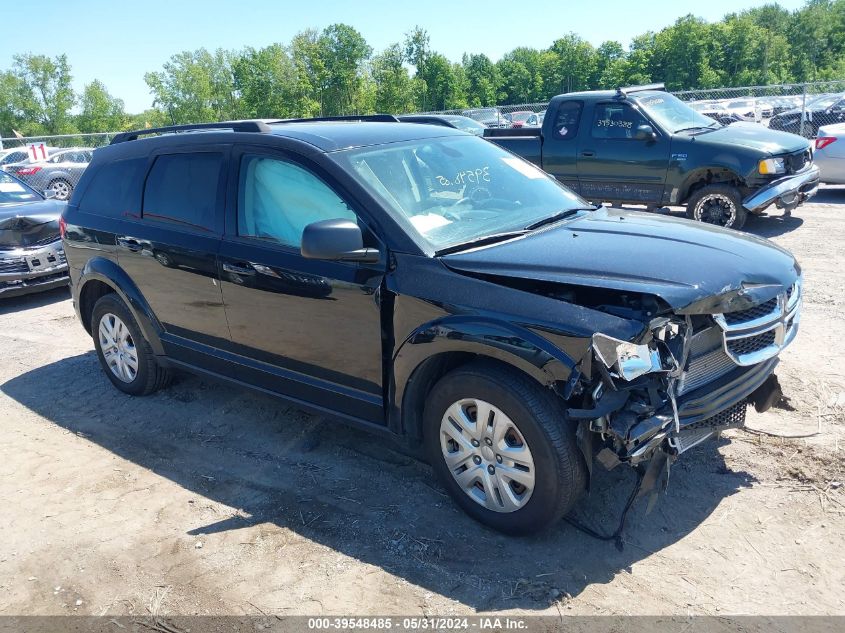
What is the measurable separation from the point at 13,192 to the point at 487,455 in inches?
358

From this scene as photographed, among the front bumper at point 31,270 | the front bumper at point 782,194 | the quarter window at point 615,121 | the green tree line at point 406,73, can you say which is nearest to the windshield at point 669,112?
the quarter window at point 615,121

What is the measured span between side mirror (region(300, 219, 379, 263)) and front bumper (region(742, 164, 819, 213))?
7492 millimetres

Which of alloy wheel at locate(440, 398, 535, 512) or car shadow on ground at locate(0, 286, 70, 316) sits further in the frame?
car shadow on ground at locate(0, 286, 70, 316)

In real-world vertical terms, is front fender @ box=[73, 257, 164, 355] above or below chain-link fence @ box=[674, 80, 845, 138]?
below

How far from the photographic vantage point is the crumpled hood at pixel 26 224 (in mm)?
8398

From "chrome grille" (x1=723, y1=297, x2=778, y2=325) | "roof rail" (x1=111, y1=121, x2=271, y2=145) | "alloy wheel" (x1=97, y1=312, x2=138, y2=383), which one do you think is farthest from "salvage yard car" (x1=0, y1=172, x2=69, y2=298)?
"chrome grille" (x1=723, y1=297, x2=778, y2=325)

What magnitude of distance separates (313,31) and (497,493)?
56.3 metres

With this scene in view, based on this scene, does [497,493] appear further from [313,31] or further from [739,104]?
[313,31]

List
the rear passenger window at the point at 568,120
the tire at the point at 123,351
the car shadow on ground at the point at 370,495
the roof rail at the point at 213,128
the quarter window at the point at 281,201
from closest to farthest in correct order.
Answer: the car shadow on ground at the point at 370,495 → the quarter window at the point at 281,201 → the roof rail at the point at 213,128 → the tire at the point at 123,351 → the rear passenger window at the point at 568,120

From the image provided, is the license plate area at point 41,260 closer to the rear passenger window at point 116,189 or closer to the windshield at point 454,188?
the rear passenger window at point 116,189

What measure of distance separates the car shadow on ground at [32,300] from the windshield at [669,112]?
8.63m

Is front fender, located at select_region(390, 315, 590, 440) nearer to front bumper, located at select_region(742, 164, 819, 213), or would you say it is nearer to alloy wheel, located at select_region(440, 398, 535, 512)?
alloy wheel, located at select_region(440, 398, 535, 512)

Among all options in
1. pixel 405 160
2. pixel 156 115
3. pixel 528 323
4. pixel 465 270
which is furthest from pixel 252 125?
pixel 156 115

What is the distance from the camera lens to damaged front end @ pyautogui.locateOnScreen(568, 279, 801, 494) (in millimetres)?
2791
